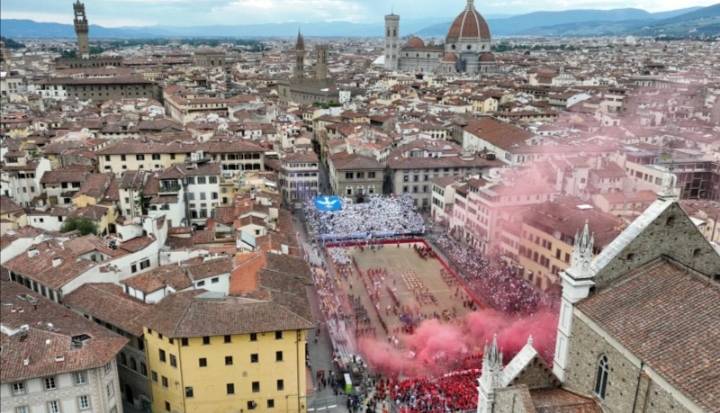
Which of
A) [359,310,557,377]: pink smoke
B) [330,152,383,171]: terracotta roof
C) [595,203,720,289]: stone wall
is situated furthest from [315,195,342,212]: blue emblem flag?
[595,203,720,289]: stone wall

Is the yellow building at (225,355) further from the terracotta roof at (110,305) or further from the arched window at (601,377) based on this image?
the arched window at (601,377)

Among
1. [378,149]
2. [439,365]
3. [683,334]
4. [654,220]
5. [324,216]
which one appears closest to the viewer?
[683,334]

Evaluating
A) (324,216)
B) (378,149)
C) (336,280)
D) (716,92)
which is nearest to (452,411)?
(336,280)

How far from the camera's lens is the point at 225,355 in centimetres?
2934

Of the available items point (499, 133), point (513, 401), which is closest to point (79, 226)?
point (513, 401)

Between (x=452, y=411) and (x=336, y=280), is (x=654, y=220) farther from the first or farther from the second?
(x=336, y=280)

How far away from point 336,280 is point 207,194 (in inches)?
654

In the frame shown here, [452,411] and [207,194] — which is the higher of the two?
[207,194]

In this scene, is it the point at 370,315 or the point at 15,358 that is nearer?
the point at 15,358

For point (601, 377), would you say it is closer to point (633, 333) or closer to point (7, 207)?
point (633, 333)

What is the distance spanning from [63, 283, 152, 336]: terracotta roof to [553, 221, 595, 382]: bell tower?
20.5 m

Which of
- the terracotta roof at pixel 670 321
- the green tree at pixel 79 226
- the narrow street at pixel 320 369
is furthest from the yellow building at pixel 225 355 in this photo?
the green tree at pixel 79 226

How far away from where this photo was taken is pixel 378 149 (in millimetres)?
76125

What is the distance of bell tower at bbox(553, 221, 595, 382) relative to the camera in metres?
19.4
